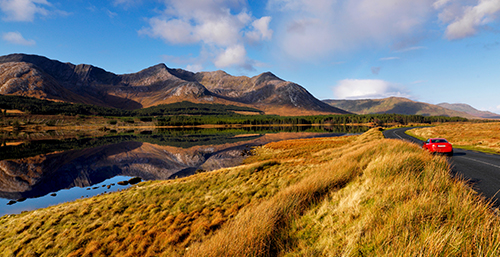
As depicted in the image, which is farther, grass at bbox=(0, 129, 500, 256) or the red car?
the red car

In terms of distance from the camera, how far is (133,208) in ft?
44.0

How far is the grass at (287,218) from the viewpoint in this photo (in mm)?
4415

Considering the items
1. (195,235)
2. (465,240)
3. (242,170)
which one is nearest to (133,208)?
(195,235)

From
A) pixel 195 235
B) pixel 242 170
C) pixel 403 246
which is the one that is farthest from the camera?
pixel 242 170

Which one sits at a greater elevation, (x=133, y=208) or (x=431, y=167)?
(x=431, y=167)

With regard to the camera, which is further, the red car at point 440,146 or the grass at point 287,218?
the red car at point 440,146

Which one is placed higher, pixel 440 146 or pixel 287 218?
pixel 440 146

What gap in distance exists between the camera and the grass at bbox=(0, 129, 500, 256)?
14.5ft

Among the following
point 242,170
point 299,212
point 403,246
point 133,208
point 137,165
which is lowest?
point 137,165

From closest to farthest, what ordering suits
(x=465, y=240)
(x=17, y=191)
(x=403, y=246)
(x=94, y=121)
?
(x=465, y=240) < (x=403, y=246) < (x=17, y=191) < (x=94, y=121)

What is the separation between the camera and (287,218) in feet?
22.2

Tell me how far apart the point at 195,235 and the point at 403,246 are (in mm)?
7992

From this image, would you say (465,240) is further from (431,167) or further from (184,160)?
(184,160)

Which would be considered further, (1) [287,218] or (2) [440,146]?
(2) [440,146]
